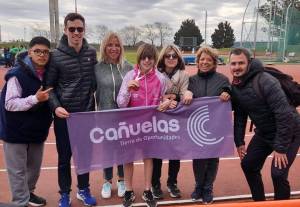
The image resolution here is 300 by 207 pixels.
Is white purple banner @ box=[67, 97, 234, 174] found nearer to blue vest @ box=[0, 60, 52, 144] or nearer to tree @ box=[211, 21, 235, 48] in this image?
blue vest @ box=[0, 60, 52, 144]

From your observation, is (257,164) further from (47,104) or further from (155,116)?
(47,104)

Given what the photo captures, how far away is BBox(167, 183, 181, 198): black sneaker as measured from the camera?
5.65 metres

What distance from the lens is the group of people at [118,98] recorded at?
178 inches

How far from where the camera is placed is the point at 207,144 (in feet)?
17.5

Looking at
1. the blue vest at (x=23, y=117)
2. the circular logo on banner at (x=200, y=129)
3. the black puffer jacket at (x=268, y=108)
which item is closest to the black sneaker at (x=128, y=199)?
the circular logo on banner at (x=200, y=129)

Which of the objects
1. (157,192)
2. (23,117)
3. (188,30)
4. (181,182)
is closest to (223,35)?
(188,30)

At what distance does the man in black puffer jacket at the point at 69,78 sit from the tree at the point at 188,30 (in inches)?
3560

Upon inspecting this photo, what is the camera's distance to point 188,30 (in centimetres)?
9594

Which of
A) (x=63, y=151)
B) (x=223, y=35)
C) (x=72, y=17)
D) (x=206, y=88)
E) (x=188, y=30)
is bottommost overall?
(x=63, y=151)

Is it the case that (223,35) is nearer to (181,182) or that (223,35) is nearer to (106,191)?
(181,182)

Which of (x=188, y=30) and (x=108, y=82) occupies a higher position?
(x=188, y=30)

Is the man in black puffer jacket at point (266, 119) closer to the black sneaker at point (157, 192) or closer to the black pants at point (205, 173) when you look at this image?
the black pants at point (205, 173)

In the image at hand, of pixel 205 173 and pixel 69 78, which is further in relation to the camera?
pixel 205 173

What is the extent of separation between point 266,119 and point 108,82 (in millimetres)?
2016
